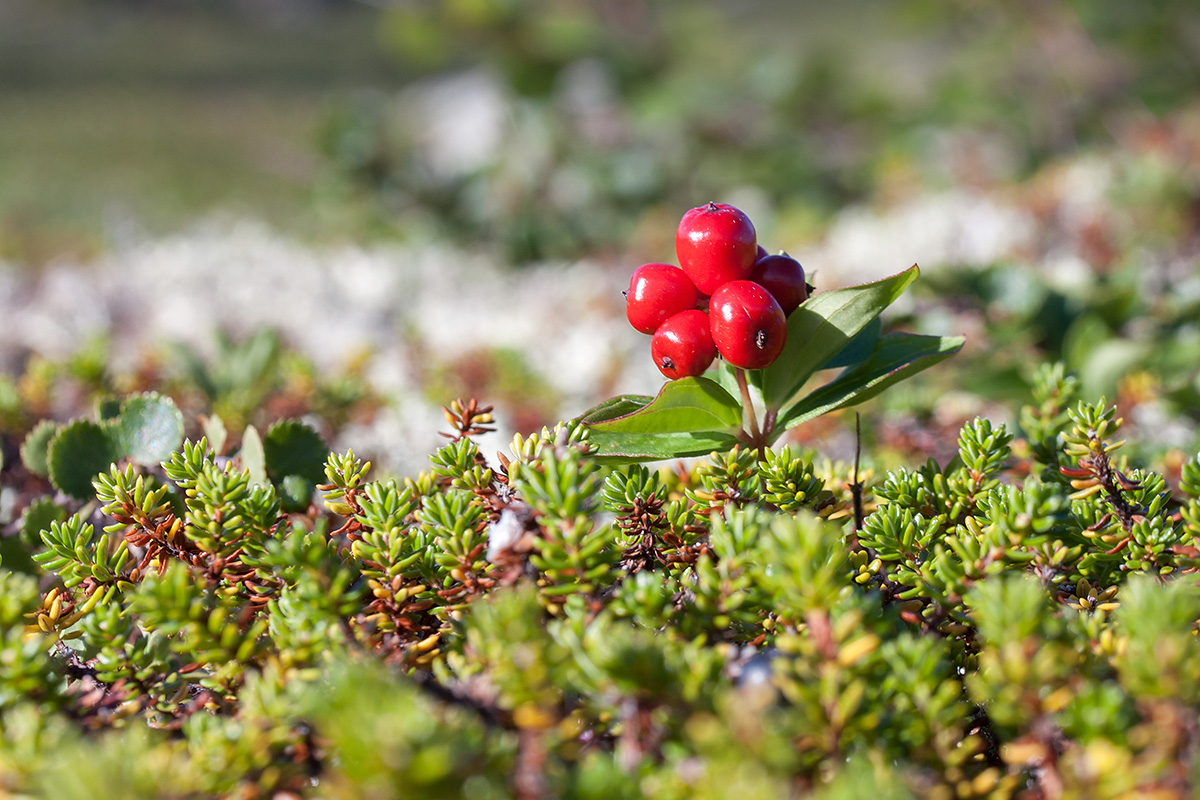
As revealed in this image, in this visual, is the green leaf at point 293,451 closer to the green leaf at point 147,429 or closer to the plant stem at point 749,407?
the green leaf at point 147,429

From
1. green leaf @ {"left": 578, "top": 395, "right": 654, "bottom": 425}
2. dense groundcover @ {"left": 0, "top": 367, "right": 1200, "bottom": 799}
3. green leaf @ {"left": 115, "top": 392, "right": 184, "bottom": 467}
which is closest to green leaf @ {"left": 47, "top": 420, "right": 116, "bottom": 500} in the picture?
green leaf @ {"left": 115, "top": 392, "right": 184, "bottom": 467}

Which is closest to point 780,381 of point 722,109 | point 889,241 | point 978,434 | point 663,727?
point 978,434

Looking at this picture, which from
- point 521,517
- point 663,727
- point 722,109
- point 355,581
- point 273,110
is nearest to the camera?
point 663,727

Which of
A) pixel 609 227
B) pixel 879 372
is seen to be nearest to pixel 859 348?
pixel 879 372

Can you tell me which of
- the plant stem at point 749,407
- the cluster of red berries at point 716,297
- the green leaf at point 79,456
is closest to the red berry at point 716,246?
the cluster of red berries at point 716,297

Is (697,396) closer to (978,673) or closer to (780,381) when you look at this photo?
(780,381)

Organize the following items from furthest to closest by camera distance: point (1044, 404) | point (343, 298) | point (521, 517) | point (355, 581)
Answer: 1. point (343, 298)
2. point (1044, 404)
3. point (355, 581)
4. point (521, 517)
